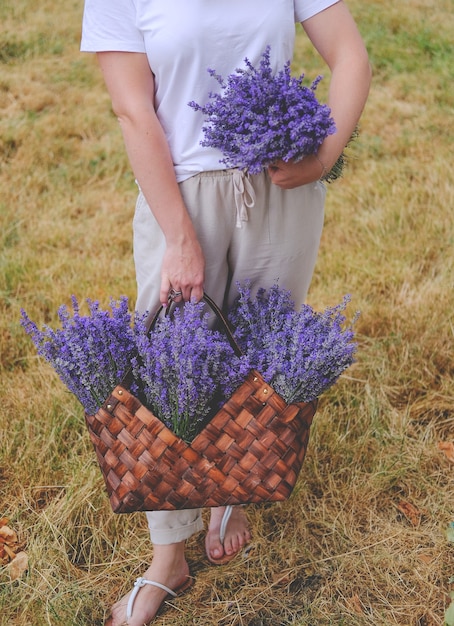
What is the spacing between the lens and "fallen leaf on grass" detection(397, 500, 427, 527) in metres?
2.37

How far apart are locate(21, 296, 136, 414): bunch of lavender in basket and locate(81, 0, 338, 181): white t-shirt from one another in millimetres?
513

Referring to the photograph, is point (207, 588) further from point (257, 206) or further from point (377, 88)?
point (377, 88)

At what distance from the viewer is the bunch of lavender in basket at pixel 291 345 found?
1591 mm

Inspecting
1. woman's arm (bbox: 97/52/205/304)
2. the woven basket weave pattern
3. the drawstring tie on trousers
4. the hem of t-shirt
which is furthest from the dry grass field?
the hem of t-shirt

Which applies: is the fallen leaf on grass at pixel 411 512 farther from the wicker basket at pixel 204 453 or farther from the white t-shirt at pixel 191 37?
the white t-shirt at pixel 191 37

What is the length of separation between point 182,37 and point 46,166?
3104 mm

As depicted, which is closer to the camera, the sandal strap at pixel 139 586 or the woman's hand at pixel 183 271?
the woman's hand at pixel 183 271

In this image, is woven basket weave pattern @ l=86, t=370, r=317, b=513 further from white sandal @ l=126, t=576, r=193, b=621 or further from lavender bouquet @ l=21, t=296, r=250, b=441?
white sandal @ l=126, t=576, r=193, b=621

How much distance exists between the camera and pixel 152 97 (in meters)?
1.62

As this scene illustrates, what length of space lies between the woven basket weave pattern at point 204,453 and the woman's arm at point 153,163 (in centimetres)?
32

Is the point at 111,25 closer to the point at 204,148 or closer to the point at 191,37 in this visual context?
the point at 191,37

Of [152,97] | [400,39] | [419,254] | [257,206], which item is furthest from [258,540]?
[400,39]

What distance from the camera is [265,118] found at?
142cm

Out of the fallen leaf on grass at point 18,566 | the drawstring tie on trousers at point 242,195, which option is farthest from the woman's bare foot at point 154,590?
the drawstring tie on trousers at point 242,195
